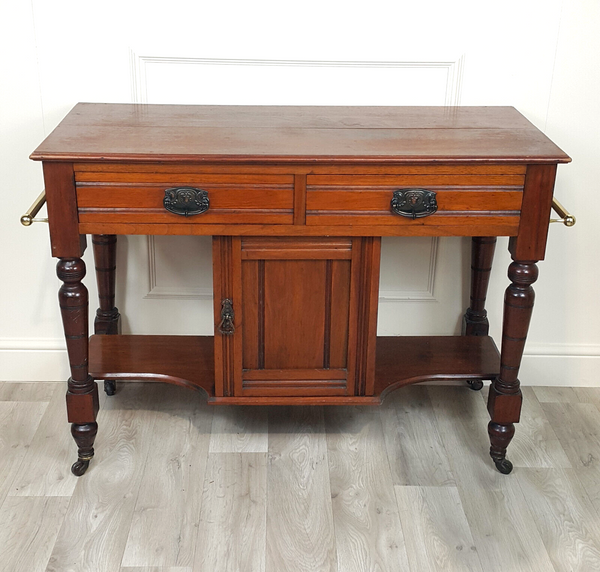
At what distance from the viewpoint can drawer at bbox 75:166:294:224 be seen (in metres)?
1.82

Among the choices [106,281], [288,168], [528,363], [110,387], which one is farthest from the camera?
[528,363]

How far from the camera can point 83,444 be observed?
2129mm

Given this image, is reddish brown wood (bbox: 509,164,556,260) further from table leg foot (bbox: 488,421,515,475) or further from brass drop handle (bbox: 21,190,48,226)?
brass drop handle (bbox: 21,190,48,226)

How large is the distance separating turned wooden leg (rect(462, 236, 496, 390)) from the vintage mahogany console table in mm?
215

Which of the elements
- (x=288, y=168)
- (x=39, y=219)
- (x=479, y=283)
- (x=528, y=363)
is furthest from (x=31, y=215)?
(x=528, y=363)

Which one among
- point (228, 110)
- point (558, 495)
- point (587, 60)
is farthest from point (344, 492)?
point (587, 60)

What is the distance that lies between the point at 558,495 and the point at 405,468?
0.40 metres

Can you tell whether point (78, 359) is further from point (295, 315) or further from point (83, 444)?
point (295, 315)

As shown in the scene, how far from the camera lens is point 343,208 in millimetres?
1863

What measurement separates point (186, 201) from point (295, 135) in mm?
321

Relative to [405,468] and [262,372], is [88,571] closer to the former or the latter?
[262,372]

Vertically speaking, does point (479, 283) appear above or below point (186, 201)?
below

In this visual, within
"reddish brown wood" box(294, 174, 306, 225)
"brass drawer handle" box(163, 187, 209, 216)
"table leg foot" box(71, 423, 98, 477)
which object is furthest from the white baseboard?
"reddish brown wood" box(294, 174, 306, 225)

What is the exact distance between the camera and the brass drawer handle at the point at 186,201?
1815mm
